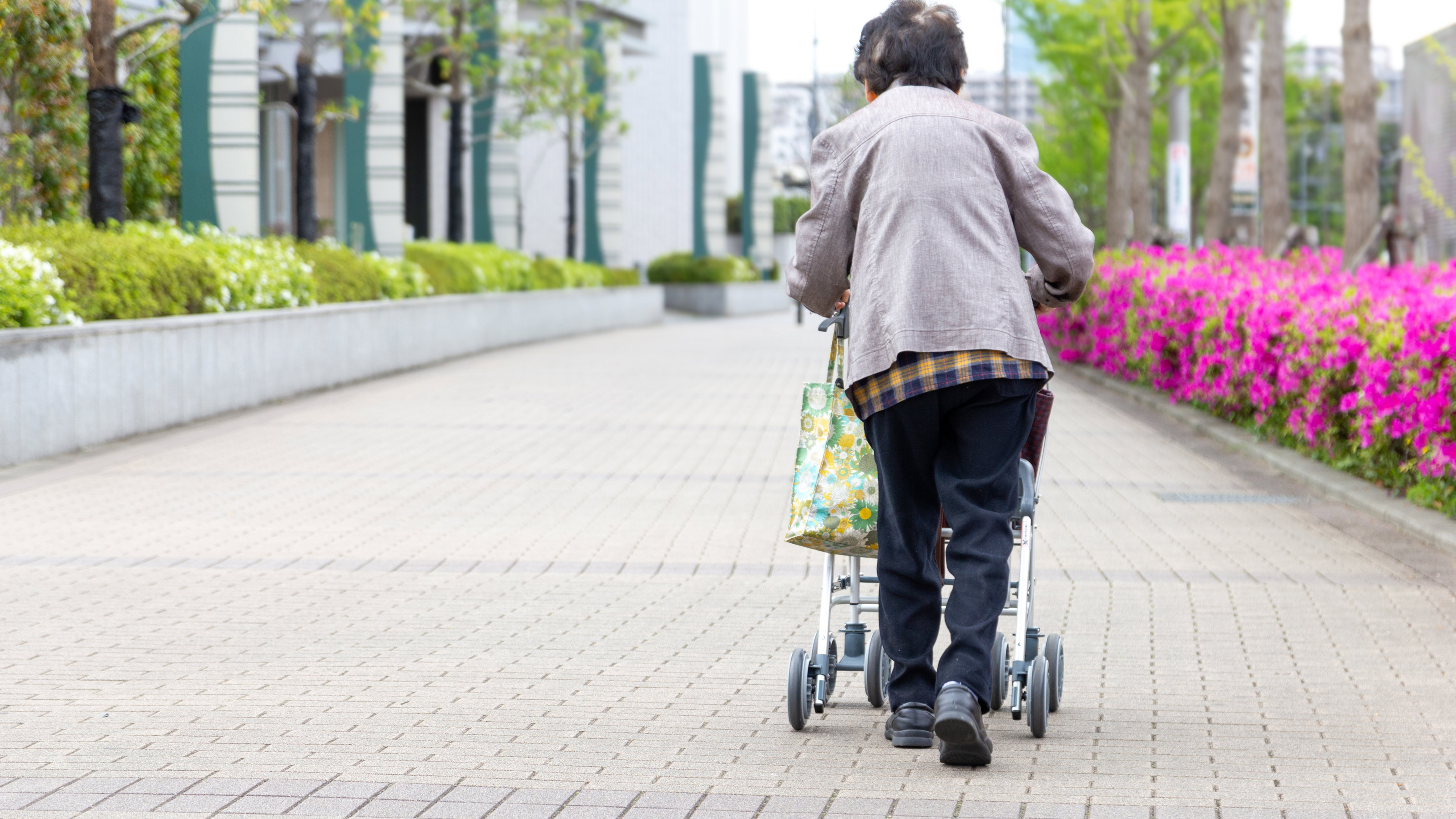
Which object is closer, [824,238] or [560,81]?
[824,238]

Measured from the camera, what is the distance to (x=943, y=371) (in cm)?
412

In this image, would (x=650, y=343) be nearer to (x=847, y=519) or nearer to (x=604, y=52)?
(x=604, y=52)

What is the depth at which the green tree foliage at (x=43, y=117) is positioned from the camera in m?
17.9

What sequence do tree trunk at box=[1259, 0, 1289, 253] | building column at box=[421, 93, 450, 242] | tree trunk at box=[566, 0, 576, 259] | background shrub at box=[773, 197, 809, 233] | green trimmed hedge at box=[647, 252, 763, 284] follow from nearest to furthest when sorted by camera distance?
tree trunk at box=[1259, 0, 1289, 253], tree trunk at box=[566, 0, 576, 259], building column at box=[421, 93, 450, 242], green trimmed hedge at box=[647, 252, 763, 284], background shrub at box=[773, 197, 809, 233]

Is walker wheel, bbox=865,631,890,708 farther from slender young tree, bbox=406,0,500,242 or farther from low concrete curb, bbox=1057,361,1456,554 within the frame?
slender young tree, bbox=406,0,500,242

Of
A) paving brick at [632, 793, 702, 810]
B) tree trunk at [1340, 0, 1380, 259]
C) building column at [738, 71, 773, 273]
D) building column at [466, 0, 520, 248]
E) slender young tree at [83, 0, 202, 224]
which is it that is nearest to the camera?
paving brick at [632, 793, 702, 810]

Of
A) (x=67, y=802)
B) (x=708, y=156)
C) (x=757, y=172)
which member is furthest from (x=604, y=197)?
(x=67, y=802)

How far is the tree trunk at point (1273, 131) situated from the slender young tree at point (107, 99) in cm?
1000

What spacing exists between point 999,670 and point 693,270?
117ft

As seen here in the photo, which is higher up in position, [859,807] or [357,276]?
[357,276]

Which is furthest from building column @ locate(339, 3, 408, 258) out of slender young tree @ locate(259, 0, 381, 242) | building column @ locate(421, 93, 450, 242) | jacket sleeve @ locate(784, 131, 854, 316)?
jacket sleeve @ locate(784, 131, 854, 316)

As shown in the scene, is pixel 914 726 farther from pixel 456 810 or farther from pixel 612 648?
pixel 612 648

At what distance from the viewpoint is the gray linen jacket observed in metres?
4.14

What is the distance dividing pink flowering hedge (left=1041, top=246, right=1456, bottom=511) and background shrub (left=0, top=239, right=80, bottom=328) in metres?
7.57
